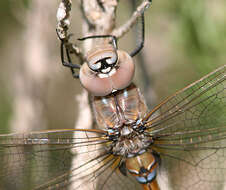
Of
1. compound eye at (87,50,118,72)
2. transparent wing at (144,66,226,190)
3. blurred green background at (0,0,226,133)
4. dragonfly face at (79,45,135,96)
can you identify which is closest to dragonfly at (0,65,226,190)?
transparent wing at (144,66,226,190)

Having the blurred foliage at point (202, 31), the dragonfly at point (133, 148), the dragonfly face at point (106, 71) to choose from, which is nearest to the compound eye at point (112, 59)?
the dragonfly face at point (106, 71)

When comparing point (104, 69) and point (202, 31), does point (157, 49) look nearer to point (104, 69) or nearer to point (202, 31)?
point (202, 31)

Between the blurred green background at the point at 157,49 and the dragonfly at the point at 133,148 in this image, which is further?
the blurred green background at the point at 157,49

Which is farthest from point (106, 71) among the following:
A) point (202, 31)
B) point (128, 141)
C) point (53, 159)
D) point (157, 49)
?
point (157, 49)

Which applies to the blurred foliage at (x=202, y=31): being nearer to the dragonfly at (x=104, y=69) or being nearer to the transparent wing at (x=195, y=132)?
the dragonfly at (x=104, y=69)

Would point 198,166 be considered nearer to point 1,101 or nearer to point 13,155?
point 13,155

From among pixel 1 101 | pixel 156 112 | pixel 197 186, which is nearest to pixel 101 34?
pixel 156 112
